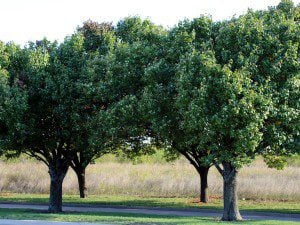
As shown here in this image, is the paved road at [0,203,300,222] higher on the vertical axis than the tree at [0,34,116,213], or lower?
lower

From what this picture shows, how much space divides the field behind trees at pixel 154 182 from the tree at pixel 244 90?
1446 centimetres

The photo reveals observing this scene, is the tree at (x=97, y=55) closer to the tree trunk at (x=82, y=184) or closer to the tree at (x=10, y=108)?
the tree at (x=10, y=108)

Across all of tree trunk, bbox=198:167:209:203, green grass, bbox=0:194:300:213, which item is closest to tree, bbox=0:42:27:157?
green grass, bbox=0:194:300:213

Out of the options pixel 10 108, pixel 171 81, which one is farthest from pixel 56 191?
pixel 171 81

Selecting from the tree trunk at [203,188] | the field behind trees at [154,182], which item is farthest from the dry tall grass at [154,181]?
the tree trunk at [203,188]

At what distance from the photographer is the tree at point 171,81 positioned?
2497cm

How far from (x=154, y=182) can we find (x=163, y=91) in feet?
60.4

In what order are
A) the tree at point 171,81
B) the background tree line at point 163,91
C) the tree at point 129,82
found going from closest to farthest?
the background tree line at point 163,91 < the tree at point 171,81 < the tree at point 129,82

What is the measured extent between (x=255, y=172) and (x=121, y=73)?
71.1ft

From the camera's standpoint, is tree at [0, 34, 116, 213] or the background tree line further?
tree at [0, 34, 116, 213]

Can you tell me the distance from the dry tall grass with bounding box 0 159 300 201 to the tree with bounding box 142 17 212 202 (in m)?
14.8

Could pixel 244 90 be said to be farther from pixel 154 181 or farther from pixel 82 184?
pixel 154 181

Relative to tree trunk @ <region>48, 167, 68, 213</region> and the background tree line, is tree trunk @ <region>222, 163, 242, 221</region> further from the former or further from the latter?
tree trunk @ <region>48, 167, 68, 213</region>

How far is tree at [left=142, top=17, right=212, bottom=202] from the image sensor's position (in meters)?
25.0
